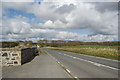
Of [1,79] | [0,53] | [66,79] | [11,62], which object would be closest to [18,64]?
[11,62]

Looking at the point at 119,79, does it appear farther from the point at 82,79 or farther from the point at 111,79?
the point at 82,79

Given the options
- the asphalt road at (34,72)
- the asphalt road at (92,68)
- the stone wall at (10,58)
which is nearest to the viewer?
the asphalt road at (34,72)

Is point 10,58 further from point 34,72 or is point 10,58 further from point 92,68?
point 92,68

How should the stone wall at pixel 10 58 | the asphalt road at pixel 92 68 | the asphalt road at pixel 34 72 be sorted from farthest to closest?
the stone wall at pixel 10 58 → the asphalt road at pixel 92 68 → the asphalt road at pixel 34 72

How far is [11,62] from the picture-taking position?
51.5ft

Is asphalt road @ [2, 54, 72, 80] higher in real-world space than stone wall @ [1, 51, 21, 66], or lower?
lower

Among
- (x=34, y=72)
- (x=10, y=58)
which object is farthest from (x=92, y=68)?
(x=10, y=58)

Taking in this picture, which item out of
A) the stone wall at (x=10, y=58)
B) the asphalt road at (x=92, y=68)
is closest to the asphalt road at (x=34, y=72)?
the asphalt road at (x=92, y=68)

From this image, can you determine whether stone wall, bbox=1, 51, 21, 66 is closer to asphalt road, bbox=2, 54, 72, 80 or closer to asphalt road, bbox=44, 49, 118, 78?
asphalt road, bbox=2, 54, 72, 80

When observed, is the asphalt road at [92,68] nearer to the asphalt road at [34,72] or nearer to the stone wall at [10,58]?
the asphalt road at [34,72]

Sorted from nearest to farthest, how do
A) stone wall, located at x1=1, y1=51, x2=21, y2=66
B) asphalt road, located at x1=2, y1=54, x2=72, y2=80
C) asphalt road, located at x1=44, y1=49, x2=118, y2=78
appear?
asphalt road, located at x1=2, y1=54, x2=72, y2=80, asphalt road, located at x1=44, y1=49, x2=118, y2=78, stone wall, located at x1=1, y1=51, x2=21, y2=66

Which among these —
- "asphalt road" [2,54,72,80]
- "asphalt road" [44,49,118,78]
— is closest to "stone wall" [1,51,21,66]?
"asphalt road" [2,54,72,80]

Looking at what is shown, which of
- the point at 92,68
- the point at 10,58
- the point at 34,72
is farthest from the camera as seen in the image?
the point at 10,58

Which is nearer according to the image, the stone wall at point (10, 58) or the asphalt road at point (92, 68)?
the asphalt road at point (92, 68)
